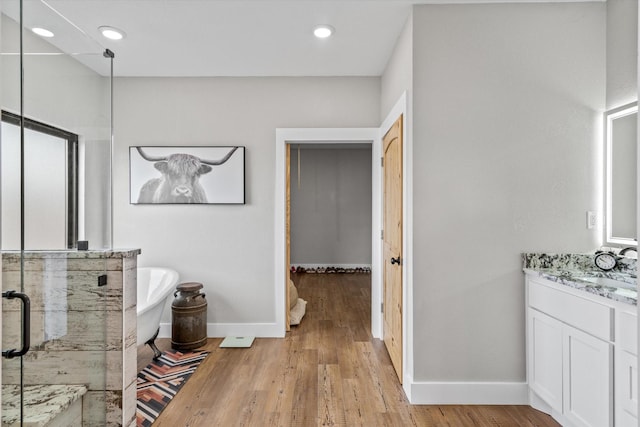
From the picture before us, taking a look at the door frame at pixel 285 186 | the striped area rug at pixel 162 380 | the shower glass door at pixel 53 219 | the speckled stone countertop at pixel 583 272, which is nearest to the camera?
the shower glass door at pixel 53 219

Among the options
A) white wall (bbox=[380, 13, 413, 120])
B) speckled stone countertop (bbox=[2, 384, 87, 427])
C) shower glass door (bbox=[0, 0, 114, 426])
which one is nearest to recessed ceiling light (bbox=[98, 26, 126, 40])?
shower glass door (bbox=[0, 0, 114, 426])

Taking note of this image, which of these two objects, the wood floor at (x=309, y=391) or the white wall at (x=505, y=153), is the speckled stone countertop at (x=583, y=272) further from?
the wood floor at (x=309, y=391)

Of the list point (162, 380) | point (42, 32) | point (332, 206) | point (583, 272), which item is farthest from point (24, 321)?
point (332, 206)

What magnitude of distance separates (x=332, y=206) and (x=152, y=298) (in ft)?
15.5

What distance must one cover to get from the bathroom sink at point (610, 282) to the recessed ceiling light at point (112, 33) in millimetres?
3515

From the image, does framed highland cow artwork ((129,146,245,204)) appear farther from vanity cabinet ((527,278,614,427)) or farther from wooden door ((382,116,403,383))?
vanity cabinet ((527,278,614,427))

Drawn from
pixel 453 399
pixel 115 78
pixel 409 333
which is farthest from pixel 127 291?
pixel 115 78

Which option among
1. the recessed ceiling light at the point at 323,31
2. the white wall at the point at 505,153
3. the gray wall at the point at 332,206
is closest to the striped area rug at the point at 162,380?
the white wall at the point at 505,153

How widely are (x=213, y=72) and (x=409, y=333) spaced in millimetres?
2936

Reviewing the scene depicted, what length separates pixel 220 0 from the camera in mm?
2324

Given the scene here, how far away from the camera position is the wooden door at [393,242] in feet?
8.79

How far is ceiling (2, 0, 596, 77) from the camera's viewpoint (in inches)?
93.1

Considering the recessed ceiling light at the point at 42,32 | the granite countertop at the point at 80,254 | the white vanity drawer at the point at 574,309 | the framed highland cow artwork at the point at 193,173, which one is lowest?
the white vanity drawer at the point at 574,309

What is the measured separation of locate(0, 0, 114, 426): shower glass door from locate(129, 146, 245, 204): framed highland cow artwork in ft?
5.13
